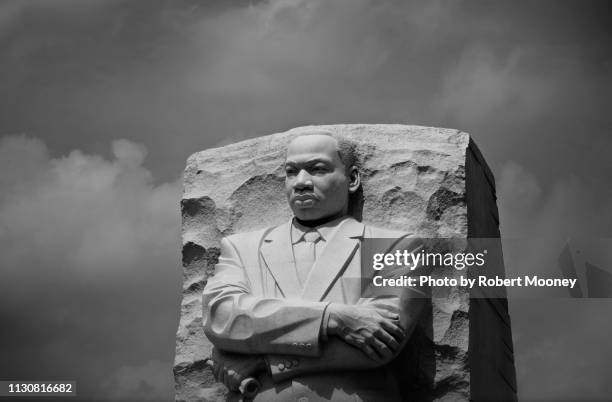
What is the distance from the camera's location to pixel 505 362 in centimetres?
936

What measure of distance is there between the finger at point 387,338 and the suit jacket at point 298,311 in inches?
5.9

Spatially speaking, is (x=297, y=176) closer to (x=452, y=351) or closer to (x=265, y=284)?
(x=265, y=284)

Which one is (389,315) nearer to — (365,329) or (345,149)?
(365,329)

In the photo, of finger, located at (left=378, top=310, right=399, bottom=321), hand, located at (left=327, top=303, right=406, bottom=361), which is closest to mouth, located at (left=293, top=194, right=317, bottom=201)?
hand, located at (left=327, top=303, right=406, bottom=361)

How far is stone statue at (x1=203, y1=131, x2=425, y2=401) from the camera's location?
745 centimetres

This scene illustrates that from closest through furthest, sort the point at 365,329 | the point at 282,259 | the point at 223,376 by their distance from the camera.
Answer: the point at 365,329 → the point at 223,376 → the point at 282,259

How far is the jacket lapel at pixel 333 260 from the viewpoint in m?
7.79

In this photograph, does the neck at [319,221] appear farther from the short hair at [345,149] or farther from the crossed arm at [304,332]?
the crossed arm at [304,332]

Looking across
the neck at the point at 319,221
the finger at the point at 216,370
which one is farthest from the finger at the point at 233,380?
the neck at the point at 319,221

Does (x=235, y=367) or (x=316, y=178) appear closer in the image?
(x=235, y=367)

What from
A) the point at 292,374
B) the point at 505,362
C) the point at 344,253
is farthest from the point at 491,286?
the point at 292,374

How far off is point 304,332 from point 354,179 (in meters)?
1.58

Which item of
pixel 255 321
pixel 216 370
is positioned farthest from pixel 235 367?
pixel 255 321

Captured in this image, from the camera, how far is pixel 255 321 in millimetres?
7562
